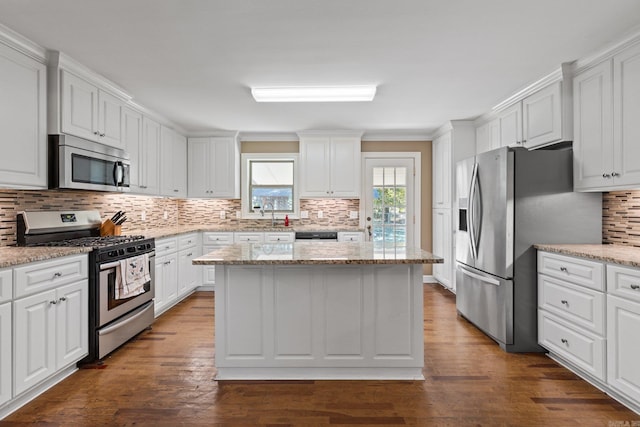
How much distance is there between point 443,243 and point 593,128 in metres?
2.74

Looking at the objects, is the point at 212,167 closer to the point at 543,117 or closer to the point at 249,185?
the point at 249,185

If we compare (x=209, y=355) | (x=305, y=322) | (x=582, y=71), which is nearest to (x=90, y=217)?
(x=209, y=355)

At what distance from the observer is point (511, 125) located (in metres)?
3.86

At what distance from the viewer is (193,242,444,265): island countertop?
7.95 ft

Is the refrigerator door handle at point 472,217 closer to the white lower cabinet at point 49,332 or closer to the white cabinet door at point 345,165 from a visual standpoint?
the white cabinet door at point 345,165

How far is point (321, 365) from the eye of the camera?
2.64 metres

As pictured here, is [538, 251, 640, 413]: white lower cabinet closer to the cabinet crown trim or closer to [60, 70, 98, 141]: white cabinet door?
the cabinet crown trim

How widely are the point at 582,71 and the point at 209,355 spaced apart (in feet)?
12.6

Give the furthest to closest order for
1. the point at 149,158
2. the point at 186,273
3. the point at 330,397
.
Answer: the point at 186,273, the point at 149,158, the point at 330,397

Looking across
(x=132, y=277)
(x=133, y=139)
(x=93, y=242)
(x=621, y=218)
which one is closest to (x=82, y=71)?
(x=133, y=139)

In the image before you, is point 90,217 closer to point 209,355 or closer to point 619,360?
point 209,355

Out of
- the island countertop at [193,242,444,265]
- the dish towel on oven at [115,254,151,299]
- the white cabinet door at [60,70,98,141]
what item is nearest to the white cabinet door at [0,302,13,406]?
the dish towel on oven at [115,254,151,299]

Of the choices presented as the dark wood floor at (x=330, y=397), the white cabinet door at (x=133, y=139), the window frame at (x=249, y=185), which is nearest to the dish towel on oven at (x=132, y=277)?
the dark wood floor at (x=330, y=397)

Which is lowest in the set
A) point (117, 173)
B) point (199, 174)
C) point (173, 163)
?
point (117, 173)
